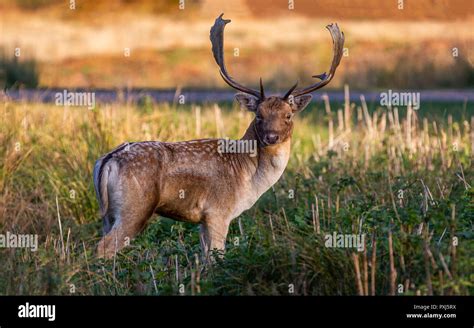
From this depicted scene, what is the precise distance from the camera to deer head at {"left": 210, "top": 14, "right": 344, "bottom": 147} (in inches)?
385

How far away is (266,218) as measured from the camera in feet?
35.7

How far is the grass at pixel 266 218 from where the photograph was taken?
7961 mm

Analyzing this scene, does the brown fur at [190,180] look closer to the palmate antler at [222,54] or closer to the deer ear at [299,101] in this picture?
the deer ear at [299,101]

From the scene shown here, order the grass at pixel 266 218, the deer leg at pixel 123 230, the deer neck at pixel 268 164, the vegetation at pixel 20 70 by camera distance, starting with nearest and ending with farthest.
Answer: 1. the grass at pixel 266 218
2. the deer leg at pixel 123 230
3. the deer neck at pixel 268 164
4. the vegetation at pixel 20 70

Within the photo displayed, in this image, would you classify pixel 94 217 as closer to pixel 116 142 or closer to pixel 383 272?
pixel 116 142

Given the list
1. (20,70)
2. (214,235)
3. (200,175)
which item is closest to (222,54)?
(200,175)

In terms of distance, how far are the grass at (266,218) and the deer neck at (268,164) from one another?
14.9 inches

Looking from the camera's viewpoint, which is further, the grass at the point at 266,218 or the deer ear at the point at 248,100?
the deer ear at the point at 248,100

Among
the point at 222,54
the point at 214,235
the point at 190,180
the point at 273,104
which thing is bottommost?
the point at 214,235

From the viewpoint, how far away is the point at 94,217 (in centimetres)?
1116

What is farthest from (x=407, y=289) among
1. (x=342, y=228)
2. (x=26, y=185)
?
(x=26, y=185)

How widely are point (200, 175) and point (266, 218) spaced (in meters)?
1.42

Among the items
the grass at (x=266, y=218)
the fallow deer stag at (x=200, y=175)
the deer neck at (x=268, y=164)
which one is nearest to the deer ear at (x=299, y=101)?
the fallow deer stag at (x=200, y=175)

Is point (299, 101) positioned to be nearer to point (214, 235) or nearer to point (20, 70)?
point (214, 235)
